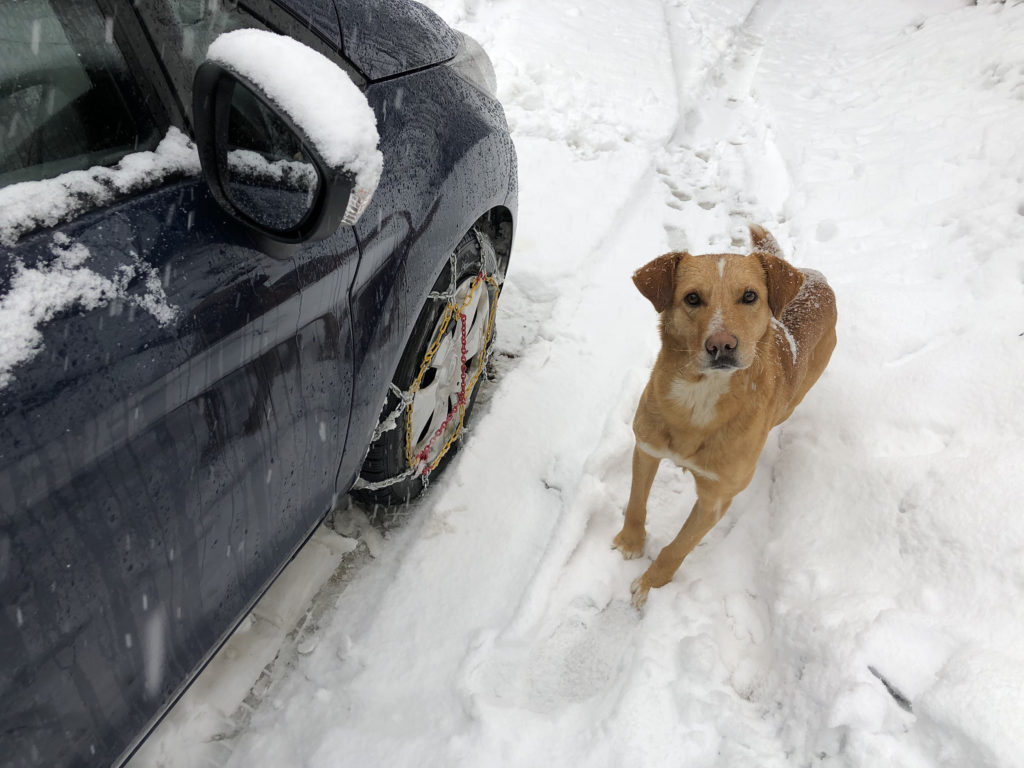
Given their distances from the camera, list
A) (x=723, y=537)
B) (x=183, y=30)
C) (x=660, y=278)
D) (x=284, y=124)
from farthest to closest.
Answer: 1. (x=723, y=537)
2. (x=660, y=278)
3. (x=183, y=30)
4. (x=284, y=124)

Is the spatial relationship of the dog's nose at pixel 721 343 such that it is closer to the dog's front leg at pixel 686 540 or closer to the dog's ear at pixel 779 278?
the dog's ear at pixel 779 278

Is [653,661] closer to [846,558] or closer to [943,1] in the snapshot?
[846,558]

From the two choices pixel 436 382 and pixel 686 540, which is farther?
pixel 436 382

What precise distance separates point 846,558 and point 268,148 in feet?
8.03

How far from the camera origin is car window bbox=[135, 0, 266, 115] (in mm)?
1314

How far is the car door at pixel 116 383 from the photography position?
3.27ft

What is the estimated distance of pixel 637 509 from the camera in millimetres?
2533

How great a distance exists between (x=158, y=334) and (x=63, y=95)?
52 cm

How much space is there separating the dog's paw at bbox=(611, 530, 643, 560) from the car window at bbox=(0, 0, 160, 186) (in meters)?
2.10

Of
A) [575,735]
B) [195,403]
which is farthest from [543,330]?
[195,403]

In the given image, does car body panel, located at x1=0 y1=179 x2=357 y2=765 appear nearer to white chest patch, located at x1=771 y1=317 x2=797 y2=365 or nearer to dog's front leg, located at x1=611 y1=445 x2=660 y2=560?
dog's front leg, located at x1=611 y1=445 x2=660 y2=560

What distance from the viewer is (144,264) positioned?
114 cm

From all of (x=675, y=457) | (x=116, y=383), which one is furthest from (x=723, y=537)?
(x=116, y=383)

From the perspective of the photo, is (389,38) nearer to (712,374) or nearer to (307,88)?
(307,88)
